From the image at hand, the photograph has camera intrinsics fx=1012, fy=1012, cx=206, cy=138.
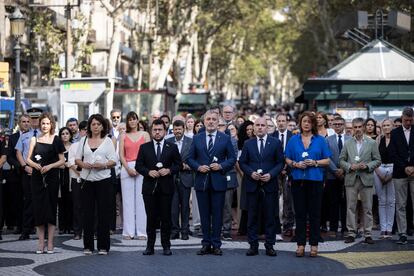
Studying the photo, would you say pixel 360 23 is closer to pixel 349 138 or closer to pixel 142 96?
pixel 142 96

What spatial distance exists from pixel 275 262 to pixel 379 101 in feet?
50.3

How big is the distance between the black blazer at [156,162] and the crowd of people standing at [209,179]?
0.6 inches

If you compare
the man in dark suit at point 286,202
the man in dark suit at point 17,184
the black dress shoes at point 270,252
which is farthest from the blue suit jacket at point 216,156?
the man in dark suit at point 17,184

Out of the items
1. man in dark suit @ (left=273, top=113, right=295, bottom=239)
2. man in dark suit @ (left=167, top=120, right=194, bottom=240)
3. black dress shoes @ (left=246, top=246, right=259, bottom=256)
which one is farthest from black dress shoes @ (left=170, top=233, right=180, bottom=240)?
black dress shoes @ (left=246, top=246, right=259, bottom=256)

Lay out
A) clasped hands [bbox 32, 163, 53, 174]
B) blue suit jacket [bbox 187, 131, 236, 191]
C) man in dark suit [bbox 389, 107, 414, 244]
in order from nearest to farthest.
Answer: blue suit jacket [bbox 187, 131, 236, 191] → clasped hands [bbox 32, 163, 53, 174] → man in dark suit [bbox 389, 107, 414, 244]

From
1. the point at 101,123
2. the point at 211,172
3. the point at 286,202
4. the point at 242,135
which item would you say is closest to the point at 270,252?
the point at 211,172

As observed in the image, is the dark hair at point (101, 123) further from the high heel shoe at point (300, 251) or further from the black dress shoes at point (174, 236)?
the high heel shoe at point (300, 251)

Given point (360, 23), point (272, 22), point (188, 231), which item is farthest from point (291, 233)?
point (272, 22)

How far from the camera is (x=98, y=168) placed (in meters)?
14.1

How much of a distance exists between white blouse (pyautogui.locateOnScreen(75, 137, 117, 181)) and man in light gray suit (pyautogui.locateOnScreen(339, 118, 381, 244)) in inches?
149

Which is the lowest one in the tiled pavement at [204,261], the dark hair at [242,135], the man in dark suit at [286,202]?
the tiled pavement at [204,261]

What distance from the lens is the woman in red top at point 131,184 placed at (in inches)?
630

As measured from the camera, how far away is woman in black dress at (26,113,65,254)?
14.4 meters

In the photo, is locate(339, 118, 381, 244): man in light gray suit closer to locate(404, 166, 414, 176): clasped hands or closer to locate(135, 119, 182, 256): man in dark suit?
locate(404, 166, 414, 176): clasped hands
